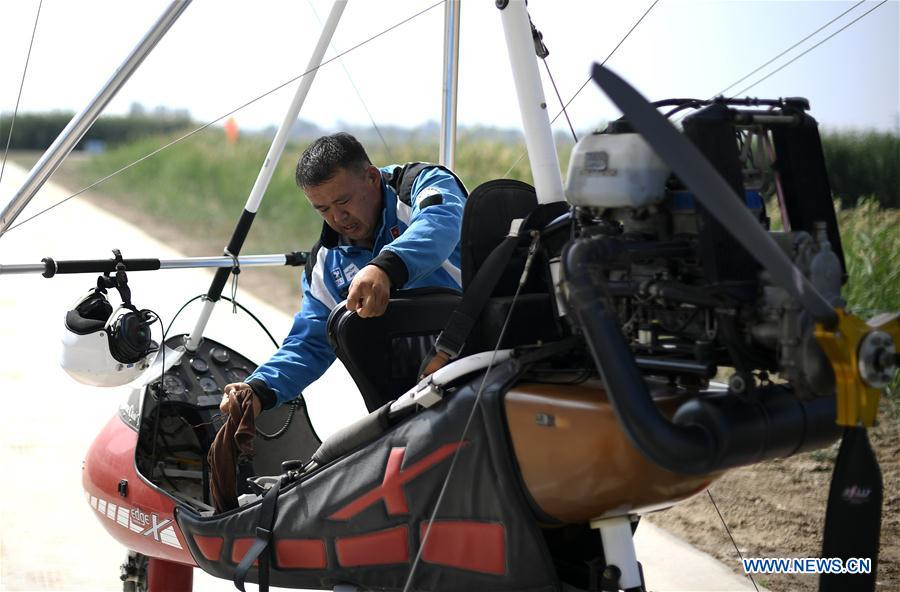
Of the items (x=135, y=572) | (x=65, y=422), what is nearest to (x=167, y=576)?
(x=135, y=572)

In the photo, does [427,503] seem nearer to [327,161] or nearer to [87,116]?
[327,161]

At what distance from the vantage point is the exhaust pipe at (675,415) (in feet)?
4.96

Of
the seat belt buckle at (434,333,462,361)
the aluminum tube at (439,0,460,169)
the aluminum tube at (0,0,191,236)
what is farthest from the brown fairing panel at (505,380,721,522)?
the aluminum tube at (439,0,460,169)

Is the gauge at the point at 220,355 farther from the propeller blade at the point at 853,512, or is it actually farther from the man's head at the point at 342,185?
the propeller blade at the point at 853,512

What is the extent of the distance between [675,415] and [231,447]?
4.62 ft

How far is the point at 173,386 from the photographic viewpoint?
3176 millimetres

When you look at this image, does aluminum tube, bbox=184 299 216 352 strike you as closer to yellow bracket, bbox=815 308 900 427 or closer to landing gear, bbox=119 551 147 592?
landing gear, bbox=119 551 147 592

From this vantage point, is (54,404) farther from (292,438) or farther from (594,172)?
(594,172)

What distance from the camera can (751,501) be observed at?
4090 millimetres

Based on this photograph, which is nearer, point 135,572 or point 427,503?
point 427,503

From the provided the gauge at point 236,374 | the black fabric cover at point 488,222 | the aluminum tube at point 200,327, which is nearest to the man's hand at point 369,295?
the black fabric cover at point 488,222

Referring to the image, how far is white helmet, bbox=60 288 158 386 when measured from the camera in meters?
2.95

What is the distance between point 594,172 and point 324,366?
1.35m

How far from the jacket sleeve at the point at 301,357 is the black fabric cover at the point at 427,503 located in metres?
0.45
